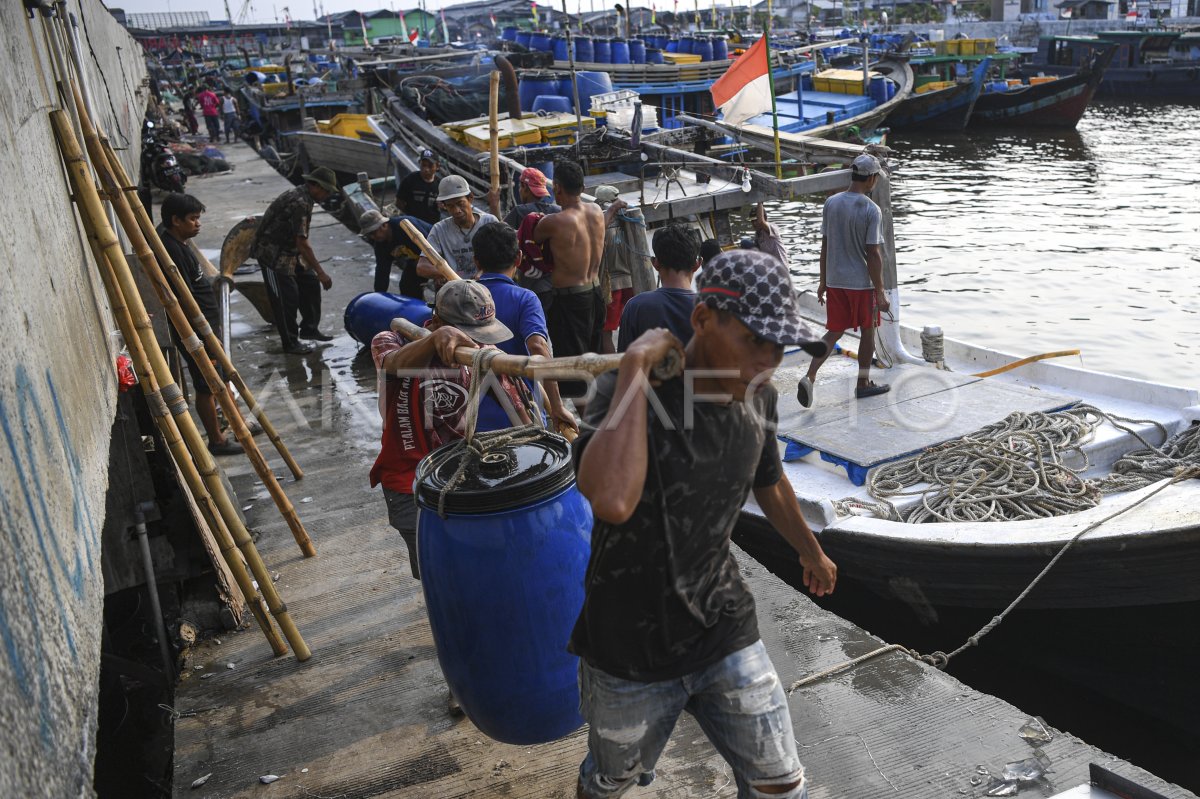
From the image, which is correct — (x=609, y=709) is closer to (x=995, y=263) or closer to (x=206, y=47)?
(x=995, y=263)

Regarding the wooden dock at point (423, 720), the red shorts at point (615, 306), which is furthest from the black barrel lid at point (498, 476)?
the red shorts at point (615, 306)

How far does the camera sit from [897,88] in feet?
95.5

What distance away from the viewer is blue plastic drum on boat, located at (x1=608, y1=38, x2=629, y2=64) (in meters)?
22.7

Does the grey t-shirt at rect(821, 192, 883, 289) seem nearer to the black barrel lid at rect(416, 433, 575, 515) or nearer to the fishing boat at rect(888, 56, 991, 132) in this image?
the black barrel lid at rect(416, 433, 575, 515)

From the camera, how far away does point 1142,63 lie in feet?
129

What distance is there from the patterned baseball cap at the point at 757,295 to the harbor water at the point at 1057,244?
25.2 feet

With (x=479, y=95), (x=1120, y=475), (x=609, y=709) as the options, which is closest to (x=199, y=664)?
(x=609, y=709)

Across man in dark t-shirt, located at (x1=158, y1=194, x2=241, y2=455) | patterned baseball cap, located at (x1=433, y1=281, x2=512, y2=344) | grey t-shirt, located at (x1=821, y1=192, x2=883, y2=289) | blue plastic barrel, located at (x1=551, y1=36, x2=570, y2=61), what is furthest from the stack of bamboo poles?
blue plastic barrel, located at (x1=551, y1=36, x2=570, y2=61)

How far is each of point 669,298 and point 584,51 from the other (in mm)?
20361

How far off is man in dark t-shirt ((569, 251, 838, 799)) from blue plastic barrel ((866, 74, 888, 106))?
27118 mm

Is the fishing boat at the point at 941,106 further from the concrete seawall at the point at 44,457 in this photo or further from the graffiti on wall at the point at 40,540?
the graffiti on wall at the point at 40,540

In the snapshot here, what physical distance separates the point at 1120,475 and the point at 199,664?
5.01m

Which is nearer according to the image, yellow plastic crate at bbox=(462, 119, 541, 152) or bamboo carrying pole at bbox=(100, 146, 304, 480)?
bamboo carrying pole at bbox=(100, 146, 304, 480)

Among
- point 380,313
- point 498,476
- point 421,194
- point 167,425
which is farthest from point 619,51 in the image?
point 498,476
